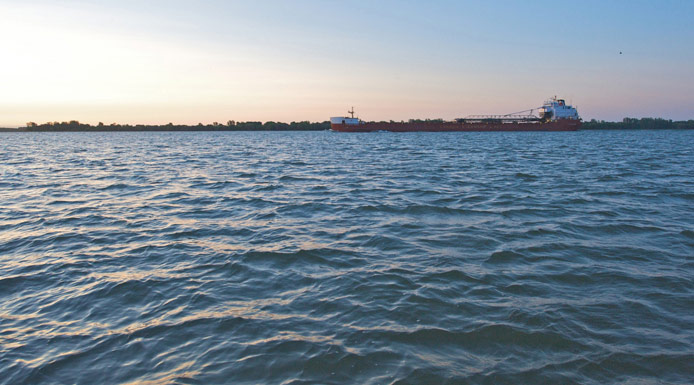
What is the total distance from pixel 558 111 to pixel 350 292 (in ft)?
352

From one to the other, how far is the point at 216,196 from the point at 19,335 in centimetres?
951

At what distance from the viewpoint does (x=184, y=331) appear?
471 centimetres

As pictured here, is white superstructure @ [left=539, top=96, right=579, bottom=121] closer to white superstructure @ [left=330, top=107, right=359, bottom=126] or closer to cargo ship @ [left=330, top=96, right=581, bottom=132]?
cargo ship @ [left=330, top=96, right=581, bottom=132]

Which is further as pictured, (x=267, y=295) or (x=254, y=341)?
(x=267, y=295)

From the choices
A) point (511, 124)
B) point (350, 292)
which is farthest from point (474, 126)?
point (350, 292)

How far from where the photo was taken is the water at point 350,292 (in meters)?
4.00

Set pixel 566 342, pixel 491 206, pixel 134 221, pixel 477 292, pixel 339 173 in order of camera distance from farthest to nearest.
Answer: pixel 339 173 → pixel 491 206 → pixel 134 221 → pixel 477 292 → pixel 566 342

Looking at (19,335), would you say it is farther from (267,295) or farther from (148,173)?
(148,173)

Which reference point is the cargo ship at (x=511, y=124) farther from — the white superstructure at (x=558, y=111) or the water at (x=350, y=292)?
the water at (x=350, y=292)

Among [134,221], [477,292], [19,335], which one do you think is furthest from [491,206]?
[19,335]

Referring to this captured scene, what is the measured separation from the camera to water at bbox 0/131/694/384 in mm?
4004

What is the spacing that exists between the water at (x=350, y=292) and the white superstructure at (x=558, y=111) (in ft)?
314

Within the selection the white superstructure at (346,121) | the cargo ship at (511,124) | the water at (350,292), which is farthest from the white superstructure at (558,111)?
the water at (350,292)

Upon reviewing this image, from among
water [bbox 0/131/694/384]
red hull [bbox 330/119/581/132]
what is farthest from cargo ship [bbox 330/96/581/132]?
water [bbox 0/131/694/384]
